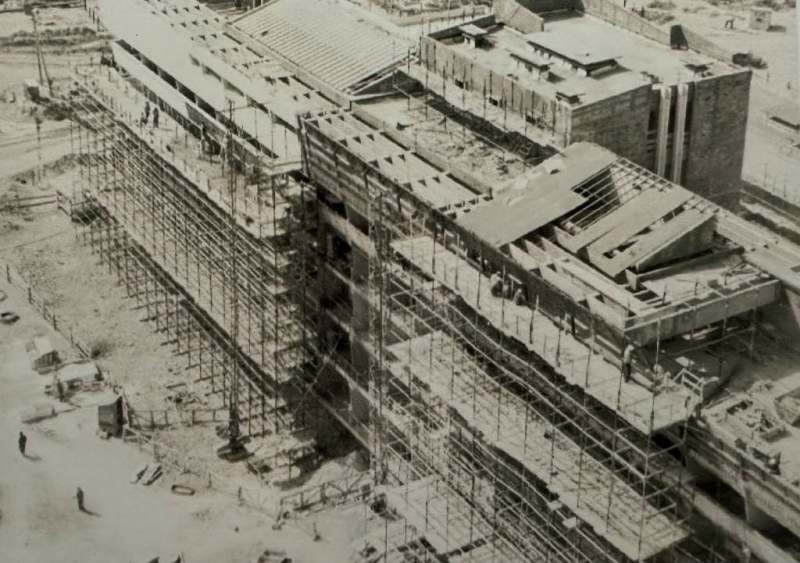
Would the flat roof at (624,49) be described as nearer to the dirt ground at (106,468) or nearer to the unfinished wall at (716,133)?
the unfinished wall at (716,133)

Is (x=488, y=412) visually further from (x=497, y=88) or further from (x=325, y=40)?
(x=325, y=40)

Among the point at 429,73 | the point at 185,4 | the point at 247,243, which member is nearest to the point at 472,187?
the point at 429,73

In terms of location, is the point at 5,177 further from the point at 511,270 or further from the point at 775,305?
the point at 775,305

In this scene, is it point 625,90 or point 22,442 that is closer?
point 625,90

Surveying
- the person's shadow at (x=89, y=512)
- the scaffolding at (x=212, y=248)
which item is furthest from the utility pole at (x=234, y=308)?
the person's shadow at (x=89, y=512)

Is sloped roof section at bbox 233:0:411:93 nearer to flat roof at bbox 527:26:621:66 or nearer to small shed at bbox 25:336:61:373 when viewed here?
flat roof at bbox 527:26:621:66

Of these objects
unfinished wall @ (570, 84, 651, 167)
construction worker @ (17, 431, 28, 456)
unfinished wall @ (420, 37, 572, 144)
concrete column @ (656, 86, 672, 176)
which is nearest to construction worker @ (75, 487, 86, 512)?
construction worker @ (17, 431, 28, 456)

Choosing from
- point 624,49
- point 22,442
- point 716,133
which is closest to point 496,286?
point 716,133
